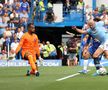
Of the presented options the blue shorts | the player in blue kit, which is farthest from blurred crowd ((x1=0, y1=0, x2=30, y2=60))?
the player in blue kit

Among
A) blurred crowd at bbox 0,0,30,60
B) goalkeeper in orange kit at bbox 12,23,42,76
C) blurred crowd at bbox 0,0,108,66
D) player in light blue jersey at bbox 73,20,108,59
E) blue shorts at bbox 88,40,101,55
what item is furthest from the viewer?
blurred crowd at bbox 0,0,30,60

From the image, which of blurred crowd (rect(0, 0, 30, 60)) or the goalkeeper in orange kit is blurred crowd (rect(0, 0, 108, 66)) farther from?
the goalkeeper in orange kit

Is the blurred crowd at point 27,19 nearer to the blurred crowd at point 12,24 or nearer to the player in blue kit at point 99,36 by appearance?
the blurred crowd at point 12,24

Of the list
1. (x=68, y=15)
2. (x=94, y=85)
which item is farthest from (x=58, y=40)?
(x=94, y=85)

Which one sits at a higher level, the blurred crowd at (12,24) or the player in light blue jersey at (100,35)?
the player in light blue jersey at (100,35)

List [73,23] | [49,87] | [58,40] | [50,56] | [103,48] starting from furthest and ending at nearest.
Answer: [58,40] < [73,23] < [50,56] < [103,48] < [49,87]

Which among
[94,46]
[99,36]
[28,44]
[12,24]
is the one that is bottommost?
[12,24]

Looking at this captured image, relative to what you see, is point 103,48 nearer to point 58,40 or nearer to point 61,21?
point 61,21

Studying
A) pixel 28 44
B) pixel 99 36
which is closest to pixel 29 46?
pixel 28 44

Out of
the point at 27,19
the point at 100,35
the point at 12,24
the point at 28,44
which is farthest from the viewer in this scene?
the point at 27,19

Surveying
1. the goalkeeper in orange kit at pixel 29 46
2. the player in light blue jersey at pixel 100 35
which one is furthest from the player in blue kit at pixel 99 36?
the goalkeeper in orange kit at pixel 29 46

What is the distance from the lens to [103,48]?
55.0ft

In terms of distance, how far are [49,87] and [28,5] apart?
65.0 ft

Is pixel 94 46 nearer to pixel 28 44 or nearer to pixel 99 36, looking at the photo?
pixel 99 36
